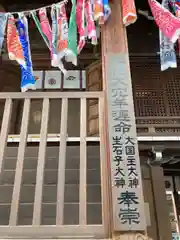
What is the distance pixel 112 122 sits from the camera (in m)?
3.28

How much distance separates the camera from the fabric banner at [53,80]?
23.8 feet

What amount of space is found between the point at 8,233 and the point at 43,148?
3.12ft

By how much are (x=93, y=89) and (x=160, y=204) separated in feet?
9.42

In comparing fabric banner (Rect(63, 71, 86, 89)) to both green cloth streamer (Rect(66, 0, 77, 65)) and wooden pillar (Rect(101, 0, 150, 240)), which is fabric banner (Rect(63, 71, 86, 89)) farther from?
wooden pillar (Rect(101, 0, 150, 240))

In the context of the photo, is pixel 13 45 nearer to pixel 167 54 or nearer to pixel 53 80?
pixel 167 54

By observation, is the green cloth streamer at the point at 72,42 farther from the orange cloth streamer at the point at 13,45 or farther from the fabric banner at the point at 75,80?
the fabric banner at the point at 75,80

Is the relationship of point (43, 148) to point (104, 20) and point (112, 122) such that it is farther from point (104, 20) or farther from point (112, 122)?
point (104, 20)

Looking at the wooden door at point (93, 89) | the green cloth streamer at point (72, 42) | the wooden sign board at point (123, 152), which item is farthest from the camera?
the wooden door at point (93, 89)

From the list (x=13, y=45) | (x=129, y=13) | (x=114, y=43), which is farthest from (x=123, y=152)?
(x=13, y=45)

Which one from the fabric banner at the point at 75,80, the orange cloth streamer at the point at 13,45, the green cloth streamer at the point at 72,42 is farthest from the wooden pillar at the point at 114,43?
the fabric banner at the point at 75,80

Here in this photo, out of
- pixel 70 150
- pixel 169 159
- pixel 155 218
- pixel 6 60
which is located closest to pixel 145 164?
pixel 169 159

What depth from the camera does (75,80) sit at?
7.31 m

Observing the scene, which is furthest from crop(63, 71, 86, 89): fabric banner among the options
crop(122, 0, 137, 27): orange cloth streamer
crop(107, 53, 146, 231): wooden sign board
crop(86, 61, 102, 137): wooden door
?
crop(107, 53, 146, 231): wooden sign board

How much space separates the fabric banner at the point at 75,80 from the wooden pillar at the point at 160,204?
250 centimetres
